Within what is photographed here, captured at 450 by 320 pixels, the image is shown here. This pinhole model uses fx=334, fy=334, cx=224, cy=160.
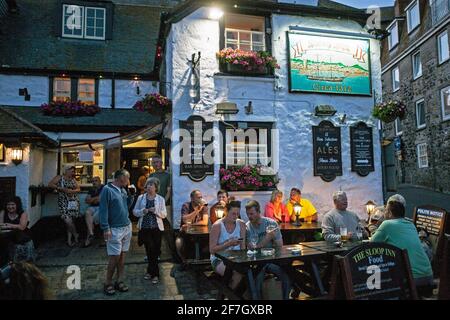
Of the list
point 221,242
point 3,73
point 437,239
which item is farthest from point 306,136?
point 3,73

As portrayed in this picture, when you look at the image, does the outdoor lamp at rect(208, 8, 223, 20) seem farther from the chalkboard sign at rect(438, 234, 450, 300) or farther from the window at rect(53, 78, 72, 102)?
the chalkboard sign at rect(438, 234, 450, 300)

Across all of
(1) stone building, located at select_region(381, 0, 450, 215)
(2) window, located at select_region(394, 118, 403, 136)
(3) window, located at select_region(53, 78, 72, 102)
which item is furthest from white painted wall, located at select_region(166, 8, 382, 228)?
(2) window, located at select_region(394, 118, 403, 136)

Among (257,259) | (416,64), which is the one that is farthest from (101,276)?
(416,64)

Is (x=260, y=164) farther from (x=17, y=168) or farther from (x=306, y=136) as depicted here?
(x=17, y=168)

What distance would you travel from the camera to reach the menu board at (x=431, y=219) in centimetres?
575

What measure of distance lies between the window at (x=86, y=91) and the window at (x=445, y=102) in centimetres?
1611

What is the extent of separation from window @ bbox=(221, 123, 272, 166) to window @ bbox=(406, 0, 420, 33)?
16.5 meters

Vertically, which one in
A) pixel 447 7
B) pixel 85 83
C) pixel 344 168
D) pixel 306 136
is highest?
pixel 447 7

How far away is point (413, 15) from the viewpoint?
1964 cm

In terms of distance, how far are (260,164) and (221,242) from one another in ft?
12.0

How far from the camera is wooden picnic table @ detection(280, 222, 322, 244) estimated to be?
243 inches

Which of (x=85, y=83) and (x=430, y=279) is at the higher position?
(x=85, y=83)

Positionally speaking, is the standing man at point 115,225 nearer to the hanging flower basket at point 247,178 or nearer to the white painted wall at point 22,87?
the hanging flower basket at point 247,178
